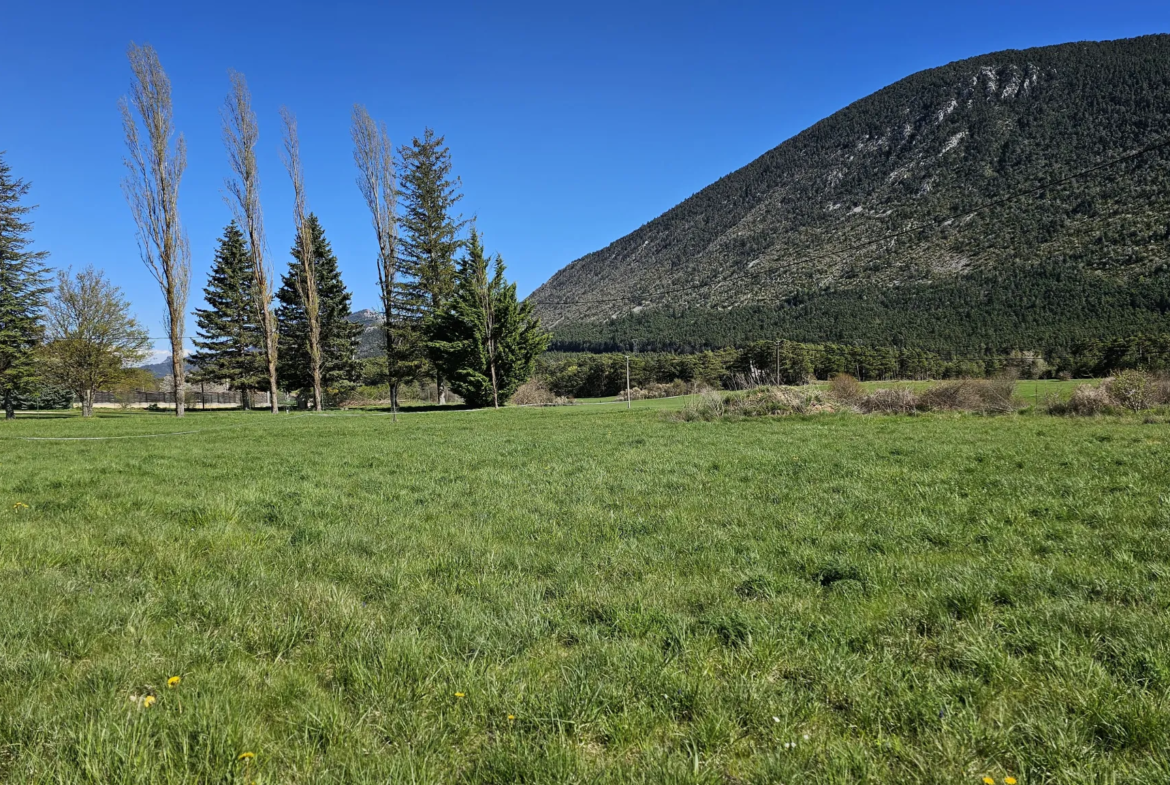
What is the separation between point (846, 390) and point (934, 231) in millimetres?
79648

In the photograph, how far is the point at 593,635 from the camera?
273 cm

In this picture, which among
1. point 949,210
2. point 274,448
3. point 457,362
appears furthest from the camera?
point 949,210

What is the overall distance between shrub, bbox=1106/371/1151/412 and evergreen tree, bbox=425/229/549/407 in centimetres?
2641

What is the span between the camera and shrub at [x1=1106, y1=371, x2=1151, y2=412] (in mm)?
16031

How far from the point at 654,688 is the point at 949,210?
10641 cm

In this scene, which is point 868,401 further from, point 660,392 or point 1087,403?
point 660,392

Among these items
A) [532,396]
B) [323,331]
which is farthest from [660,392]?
[323,331]

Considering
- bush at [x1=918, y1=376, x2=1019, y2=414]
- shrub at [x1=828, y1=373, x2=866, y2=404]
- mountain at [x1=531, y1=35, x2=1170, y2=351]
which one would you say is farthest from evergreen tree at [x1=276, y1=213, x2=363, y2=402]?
bush at [x1=918, y1=376, x2=1019, y2=414]

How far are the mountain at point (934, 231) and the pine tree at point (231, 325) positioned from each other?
25043 mm

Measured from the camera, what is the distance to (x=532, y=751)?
184 centimetres

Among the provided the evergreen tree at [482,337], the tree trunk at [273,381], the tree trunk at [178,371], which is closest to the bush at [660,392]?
the evergreen tree at [482,337]

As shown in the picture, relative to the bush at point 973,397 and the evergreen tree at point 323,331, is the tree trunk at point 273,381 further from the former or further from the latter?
the bush at point 973,397

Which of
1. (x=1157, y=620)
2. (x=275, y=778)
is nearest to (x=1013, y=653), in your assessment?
(x=1157, y=620)

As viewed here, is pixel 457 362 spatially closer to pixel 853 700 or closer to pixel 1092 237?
pixel 853 700
